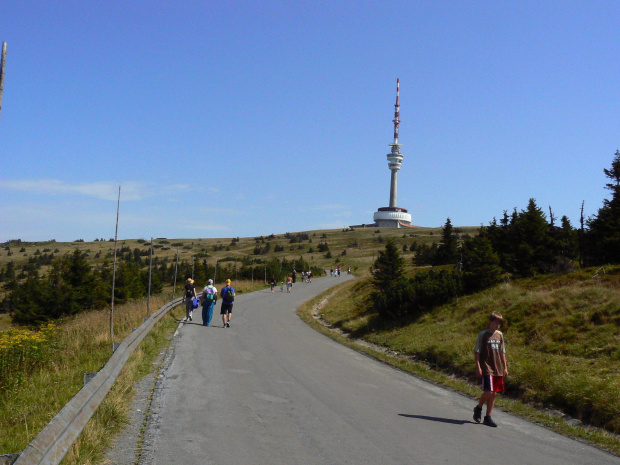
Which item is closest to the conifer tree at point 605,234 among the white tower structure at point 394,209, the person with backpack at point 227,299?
the person with backpack at point 227,299

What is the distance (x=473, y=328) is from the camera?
17.3 meters

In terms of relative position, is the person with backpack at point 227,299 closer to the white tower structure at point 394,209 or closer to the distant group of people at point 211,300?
the distant group of people at point 211,300

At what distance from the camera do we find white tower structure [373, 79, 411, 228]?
175m

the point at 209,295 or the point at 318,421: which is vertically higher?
the point at 209,295

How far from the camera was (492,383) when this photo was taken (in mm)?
8086

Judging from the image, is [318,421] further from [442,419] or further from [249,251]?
[249,251]

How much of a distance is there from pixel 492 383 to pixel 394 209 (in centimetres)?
17010

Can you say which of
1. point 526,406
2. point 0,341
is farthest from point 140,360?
point 526,406

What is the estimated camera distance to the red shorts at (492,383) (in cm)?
807

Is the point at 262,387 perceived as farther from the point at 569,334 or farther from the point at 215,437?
the point at 569,334

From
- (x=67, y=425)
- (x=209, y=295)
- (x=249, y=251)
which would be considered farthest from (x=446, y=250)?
(x=249, y=251)

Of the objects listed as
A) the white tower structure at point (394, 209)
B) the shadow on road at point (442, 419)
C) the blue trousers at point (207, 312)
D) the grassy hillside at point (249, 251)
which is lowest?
the shadow on road at point (442, 419)

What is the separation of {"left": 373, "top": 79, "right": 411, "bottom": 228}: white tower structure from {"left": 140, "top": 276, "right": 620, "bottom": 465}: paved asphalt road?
16322 cm

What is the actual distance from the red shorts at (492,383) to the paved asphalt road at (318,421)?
1.81 ft
